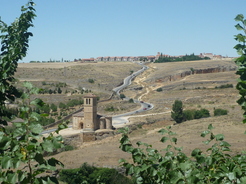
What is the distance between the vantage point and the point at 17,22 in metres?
7.23

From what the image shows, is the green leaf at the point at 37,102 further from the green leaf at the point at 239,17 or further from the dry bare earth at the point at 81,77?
the dry bare earth at the point at 81,77

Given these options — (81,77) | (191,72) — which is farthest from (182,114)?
(191,72)

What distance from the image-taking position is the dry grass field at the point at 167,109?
1081 inches

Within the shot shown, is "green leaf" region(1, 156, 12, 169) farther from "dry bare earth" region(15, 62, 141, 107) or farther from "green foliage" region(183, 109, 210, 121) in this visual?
"dry bare earth" region(15, 62, 141, 107)

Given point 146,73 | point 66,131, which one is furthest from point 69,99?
point 146,73

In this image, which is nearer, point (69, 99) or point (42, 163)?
point (42, 163)

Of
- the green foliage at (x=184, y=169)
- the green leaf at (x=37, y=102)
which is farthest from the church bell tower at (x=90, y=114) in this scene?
the green leaf at (x=37, y=102)

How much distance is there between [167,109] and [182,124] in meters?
14.8

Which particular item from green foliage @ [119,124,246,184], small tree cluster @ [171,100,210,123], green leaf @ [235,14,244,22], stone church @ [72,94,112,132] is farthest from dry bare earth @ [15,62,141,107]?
green leaf @ [235,14,244,22]

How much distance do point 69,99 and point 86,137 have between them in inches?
901

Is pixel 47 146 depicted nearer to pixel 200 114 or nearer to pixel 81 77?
pixel 200 114

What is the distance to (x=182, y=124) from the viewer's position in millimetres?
40656

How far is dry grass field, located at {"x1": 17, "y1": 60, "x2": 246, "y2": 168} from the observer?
27469 millimetres

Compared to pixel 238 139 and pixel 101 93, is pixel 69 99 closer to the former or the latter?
pixel 101 93
